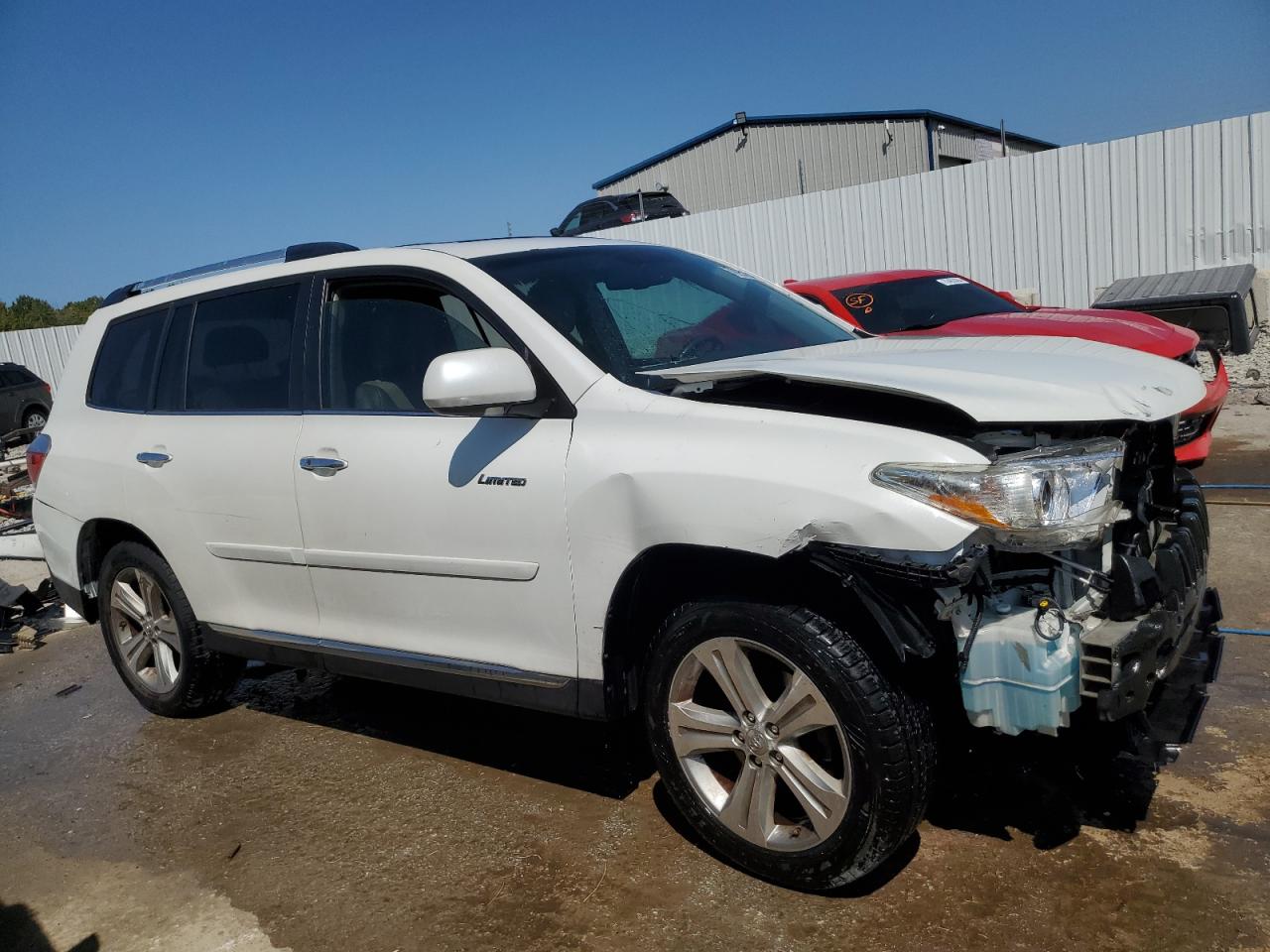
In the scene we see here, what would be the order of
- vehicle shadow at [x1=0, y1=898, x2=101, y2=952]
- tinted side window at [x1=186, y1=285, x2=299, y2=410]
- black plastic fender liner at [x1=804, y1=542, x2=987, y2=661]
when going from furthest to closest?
tinted side window at [x1=186, y1=285, x2=299, y2=410], vehicle shadow at [x1=0, y1=898, x2=101, y2=952], black plastic fender liner at [x1=804, y1=542, x2=987, y2=661]

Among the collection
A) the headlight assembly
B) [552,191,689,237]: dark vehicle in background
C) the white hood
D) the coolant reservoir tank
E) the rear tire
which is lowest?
the rear tire

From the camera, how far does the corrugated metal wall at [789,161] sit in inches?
1123

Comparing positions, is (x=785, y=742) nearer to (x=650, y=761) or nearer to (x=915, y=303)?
(x=650, y=761)

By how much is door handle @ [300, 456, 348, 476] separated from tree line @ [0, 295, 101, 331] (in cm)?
3744

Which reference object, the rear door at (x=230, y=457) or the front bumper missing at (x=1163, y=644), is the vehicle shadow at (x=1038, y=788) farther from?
the rear door at (x=230, y=457)

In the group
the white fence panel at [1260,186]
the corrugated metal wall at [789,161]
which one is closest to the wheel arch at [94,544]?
the white fence panel at [1260,186]

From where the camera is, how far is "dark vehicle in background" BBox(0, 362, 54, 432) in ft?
62.0

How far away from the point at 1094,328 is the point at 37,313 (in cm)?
4121

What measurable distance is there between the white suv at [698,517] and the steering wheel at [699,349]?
3cm

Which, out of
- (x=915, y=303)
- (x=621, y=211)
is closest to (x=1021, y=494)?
(x=915, y=303)

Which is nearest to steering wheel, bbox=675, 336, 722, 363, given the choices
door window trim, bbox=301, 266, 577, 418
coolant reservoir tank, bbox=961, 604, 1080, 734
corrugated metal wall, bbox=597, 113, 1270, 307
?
door window trim, bbox=301, 266, 577, 418

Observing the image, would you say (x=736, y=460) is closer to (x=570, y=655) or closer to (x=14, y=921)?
(x=570, y=655)

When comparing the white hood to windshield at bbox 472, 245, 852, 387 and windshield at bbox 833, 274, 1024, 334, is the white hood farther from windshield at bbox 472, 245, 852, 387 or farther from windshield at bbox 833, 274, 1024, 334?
windshield at bbox 833, 274, 1024, 334

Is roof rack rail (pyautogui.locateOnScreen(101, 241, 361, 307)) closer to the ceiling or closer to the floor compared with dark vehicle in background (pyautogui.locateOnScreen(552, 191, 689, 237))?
closer to the floor
